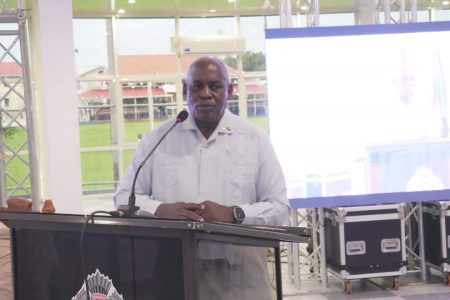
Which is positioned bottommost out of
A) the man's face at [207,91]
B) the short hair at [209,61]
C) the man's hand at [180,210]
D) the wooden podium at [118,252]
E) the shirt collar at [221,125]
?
the wooden podium at [118,252]

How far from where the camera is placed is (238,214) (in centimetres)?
178

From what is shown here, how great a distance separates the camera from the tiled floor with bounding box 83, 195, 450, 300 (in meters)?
5.05

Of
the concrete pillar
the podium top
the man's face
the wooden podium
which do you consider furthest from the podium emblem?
the concrete pillar

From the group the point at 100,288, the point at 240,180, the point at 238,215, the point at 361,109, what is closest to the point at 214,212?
the point at 238,215

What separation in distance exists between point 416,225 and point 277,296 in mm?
4602

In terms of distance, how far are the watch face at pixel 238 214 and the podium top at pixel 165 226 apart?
323mm

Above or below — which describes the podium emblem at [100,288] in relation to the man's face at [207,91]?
below

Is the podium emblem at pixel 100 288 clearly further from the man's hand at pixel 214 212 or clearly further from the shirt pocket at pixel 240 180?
the shirt pocket at pixel 240 180

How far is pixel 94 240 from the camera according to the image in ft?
4.92

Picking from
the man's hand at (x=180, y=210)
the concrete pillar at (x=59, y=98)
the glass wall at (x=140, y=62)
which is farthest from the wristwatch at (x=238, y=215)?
the glass wall at (x=140, y=62)

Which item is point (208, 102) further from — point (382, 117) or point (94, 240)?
point (382, 117)

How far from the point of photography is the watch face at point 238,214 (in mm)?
1763

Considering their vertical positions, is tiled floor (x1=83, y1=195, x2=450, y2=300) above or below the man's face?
below

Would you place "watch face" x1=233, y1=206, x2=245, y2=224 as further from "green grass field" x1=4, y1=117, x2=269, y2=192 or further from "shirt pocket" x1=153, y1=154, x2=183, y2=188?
"green grass field" x1=4, y1=117, x2=269, y2=192
